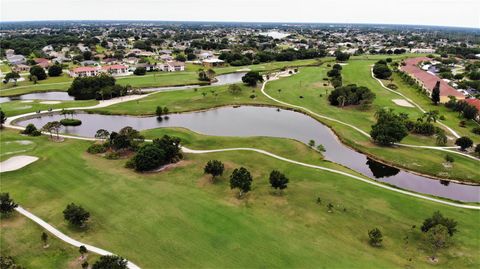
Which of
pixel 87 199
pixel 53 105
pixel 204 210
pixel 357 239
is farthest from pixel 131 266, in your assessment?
pixel 53 105

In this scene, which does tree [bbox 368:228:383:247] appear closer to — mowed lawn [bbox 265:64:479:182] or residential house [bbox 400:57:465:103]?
mowed lawn [bbox 265:64:479:182]

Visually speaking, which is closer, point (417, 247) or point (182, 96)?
point (417, 247)

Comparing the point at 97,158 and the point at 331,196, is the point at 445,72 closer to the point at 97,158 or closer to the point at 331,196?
the point at 331,196

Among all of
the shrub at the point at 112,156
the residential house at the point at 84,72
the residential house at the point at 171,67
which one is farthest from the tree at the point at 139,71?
the shrub at the point at 112,156

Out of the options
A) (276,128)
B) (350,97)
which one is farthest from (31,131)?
(350,97)

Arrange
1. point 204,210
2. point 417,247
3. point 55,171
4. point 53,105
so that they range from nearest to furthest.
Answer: point 417,247 < point 204,210 < point 55,171 < point 53,105

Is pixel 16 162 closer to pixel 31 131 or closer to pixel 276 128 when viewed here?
pixel 31 131
